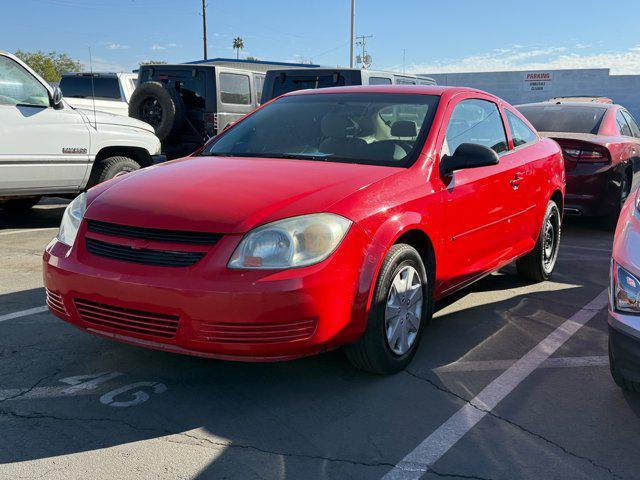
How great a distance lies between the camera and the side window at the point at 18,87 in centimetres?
703

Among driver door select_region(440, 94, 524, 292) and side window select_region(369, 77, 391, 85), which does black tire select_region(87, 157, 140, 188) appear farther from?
driver door select_region(440, 94, 524, 292)

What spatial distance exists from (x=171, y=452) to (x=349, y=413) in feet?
2.79

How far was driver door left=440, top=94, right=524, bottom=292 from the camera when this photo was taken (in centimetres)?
Result: 420

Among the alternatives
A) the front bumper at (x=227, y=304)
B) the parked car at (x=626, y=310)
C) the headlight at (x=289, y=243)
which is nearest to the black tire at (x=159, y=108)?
the front bumper at (x=227, y=304)

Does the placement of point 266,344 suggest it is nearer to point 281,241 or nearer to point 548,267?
point 281,241

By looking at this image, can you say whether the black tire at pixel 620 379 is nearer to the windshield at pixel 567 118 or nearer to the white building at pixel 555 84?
the windshield at pixel 567 118

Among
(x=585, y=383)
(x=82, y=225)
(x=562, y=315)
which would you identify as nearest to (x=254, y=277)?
(x=82, y=225)

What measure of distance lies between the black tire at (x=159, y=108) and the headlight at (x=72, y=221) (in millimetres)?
6662

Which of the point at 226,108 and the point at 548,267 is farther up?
the point at 226,108

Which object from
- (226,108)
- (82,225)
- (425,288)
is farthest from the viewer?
(226,108)

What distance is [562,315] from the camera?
4941 millimetres

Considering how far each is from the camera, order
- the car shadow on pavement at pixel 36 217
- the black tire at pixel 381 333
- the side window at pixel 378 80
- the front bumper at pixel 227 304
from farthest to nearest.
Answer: the side window at pixel 378 80 < the car shadow on pavement at pixel 36 217 < the black tire at pixel 381 333 < the front bumper at pixel 227 304

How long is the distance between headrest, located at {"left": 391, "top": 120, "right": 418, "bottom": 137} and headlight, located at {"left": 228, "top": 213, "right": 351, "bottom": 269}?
4.02 feet

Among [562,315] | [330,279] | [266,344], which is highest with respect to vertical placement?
[330,279]
